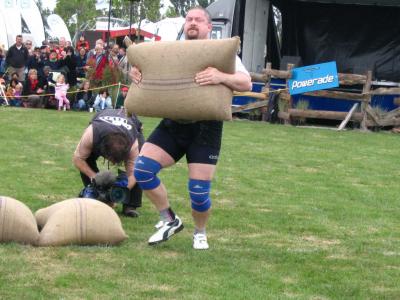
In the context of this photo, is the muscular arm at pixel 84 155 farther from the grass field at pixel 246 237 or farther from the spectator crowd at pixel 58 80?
the spectator crowd at pixel 58 80

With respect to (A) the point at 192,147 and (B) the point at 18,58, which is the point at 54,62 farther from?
(A) the point at 192,147

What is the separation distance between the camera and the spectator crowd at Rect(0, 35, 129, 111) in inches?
774

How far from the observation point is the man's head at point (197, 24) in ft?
18.9

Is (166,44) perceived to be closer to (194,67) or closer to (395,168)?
(194,67)

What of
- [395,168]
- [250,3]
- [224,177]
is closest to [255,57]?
[250,3]

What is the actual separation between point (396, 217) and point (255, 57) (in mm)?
12306

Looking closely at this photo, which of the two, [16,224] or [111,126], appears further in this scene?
[111,126]

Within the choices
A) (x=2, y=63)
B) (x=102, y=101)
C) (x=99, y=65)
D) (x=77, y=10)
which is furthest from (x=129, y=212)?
(x=77, y=10)

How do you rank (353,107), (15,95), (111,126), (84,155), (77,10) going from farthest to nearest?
(77,10) < (15,95) < (353,107) < (84,155) < (111,126)

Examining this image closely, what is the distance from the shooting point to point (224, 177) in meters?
10.3

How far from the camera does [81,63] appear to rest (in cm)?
2230

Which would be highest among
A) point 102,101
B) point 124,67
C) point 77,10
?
point 77,10

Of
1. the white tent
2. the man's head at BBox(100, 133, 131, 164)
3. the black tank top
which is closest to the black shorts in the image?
the man's head at BBox(100, 133, 131, 164)

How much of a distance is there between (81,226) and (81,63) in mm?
16804
